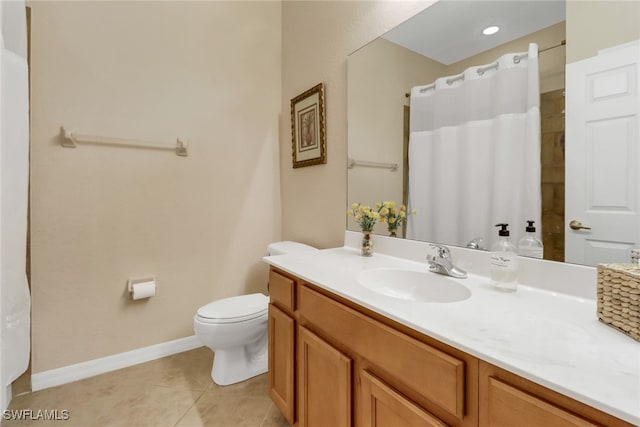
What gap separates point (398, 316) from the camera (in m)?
0.74

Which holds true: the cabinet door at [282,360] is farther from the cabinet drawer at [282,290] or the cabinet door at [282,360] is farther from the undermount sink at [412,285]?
the undermount sink at [412,285]

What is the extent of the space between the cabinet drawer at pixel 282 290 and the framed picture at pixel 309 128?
0.93 meters

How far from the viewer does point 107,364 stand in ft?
6.16

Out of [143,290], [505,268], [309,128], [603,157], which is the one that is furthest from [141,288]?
[603,157]

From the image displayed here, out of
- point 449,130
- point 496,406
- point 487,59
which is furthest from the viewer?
point 449,130

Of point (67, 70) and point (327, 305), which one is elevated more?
point (67, 70)

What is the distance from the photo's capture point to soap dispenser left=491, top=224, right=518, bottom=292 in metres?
0.93

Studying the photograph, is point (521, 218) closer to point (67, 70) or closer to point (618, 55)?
point (618, 55)

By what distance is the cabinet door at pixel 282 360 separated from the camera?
122cm

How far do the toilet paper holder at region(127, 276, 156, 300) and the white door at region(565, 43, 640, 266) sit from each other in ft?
7.19

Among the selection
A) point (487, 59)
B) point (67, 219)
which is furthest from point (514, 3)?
point (67, 219)

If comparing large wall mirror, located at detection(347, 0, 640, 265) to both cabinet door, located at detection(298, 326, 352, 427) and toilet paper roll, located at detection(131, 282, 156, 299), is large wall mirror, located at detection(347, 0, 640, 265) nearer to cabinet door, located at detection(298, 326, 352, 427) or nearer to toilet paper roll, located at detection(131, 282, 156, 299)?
cabinet door, located at detection(298, 326, 352, 427)

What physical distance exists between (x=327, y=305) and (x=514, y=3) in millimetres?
1280

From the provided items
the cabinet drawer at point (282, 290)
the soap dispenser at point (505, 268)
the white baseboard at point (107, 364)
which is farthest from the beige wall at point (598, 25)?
the white baseboard at point (107, 364)
